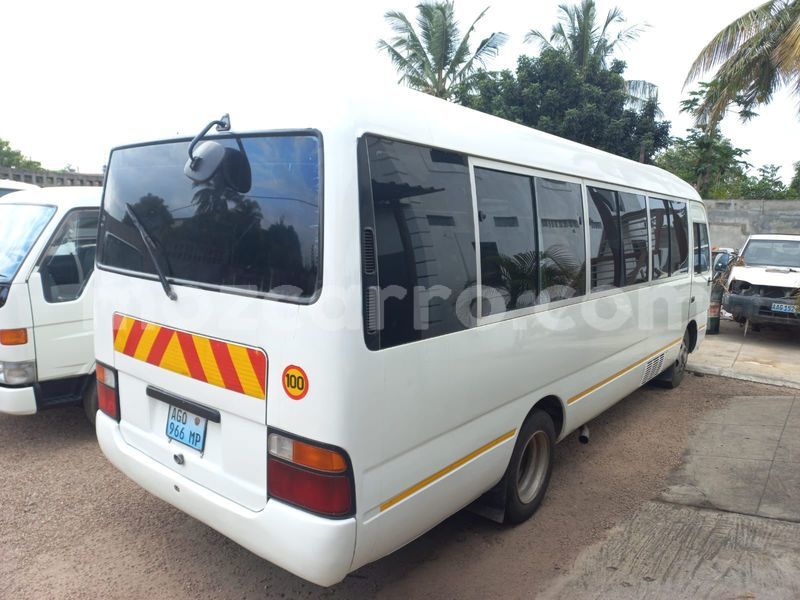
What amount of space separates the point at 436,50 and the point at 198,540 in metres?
19.8

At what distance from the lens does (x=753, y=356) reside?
8406 mm

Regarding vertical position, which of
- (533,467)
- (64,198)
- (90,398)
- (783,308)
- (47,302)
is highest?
(64,198)

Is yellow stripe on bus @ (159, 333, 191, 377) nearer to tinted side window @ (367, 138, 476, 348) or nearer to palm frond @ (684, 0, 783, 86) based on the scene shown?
tinted side window @ (367, 138, 476, 348)

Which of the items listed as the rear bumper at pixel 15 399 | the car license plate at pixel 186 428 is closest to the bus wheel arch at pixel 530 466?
the car license plate at pixel 186 428

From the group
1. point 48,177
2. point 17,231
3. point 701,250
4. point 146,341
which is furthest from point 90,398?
point 48,177

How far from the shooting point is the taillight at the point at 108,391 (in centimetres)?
309

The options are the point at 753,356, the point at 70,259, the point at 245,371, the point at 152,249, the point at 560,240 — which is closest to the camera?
the point at 245,371

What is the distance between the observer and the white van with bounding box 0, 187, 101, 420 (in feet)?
13.5

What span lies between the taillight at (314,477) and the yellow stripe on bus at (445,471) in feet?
0.81

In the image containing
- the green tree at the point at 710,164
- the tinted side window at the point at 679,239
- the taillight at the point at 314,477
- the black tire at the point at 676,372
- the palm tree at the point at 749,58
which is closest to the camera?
the taillight at the point at 314,477

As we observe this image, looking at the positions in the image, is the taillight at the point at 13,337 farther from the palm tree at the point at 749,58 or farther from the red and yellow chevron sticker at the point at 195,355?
the palm tree at the point at 749,58

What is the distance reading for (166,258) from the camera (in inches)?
109

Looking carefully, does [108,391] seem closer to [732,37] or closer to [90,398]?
[90,398]

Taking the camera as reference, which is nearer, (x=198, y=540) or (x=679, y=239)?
(x=198, y=540)
